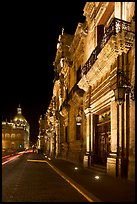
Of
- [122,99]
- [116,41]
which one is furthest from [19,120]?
[122,99]

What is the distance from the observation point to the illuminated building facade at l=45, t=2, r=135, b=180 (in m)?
16.1

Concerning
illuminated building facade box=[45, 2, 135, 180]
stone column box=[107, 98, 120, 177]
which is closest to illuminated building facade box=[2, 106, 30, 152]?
illuminated building facade box=[45, 2, 135, 180]

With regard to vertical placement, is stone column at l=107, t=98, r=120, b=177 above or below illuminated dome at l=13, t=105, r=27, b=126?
below

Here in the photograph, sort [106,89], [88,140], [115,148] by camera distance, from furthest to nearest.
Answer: [88,140], [106,89], [115,148]

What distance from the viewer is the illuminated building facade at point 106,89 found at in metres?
16.1

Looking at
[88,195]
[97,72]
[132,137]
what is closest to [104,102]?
[97,72]

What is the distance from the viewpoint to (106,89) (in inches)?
798

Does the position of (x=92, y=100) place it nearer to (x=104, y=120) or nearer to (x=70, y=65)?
(x=104, y=120)

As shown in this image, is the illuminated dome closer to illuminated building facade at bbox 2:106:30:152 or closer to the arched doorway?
illuminated building facade at bbox 2:106:30:152

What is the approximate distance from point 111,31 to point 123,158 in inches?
233

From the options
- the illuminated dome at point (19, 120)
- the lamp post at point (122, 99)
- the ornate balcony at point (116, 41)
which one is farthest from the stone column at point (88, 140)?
the illuminated dome at point (19, 120)

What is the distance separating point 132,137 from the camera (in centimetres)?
1558

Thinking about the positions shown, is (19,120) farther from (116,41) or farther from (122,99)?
(122,99)

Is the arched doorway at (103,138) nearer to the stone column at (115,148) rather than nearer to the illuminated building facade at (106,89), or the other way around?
the illuminated building facade at (106,89)
